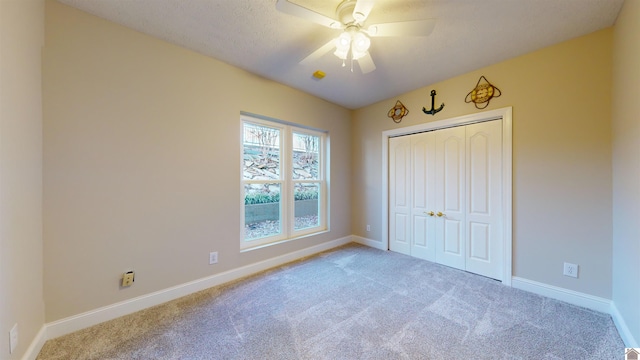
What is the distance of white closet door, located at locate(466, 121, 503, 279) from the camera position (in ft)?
8.80

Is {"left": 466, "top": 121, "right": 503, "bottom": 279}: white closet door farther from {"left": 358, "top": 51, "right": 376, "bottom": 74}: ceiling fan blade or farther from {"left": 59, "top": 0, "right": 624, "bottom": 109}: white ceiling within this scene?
{"left": 358, "top": 51, "right": 376, "bottom": 74}: ceiling fan blade

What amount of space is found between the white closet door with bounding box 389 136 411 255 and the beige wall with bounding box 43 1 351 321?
7.45ft

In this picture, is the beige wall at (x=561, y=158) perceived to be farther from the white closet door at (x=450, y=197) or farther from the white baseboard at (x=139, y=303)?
the white baseboard at (x=139, y=303)

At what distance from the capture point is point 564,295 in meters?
2.23

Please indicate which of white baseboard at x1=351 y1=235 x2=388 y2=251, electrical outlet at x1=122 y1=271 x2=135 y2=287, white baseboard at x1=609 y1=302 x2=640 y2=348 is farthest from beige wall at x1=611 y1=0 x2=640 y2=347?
electrical outlet at x1=122 y1=271 x2=135 y2=287

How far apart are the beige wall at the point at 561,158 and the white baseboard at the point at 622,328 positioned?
16 centimetres

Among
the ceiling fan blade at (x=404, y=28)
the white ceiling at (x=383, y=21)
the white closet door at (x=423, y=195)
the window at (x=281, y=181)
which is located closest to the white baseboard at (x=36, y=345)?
the window at (x=281, y=181)

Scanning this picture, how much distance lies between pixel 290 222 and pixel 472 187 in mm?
2546

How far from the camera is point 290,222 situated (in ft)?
11.4

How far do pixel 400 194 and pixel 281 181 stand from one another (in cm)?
193

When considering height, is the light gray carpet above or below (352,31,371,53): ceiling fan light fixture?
below

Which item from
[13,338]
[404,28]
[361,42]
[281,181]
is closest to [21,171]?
[13,338]

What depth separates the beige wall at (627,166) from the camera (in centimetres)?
154

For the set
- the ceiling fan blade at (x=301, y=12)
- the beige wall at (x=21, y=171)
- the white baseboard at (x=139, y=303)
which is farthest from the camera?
the white baseboard at (x=139, y=303)
